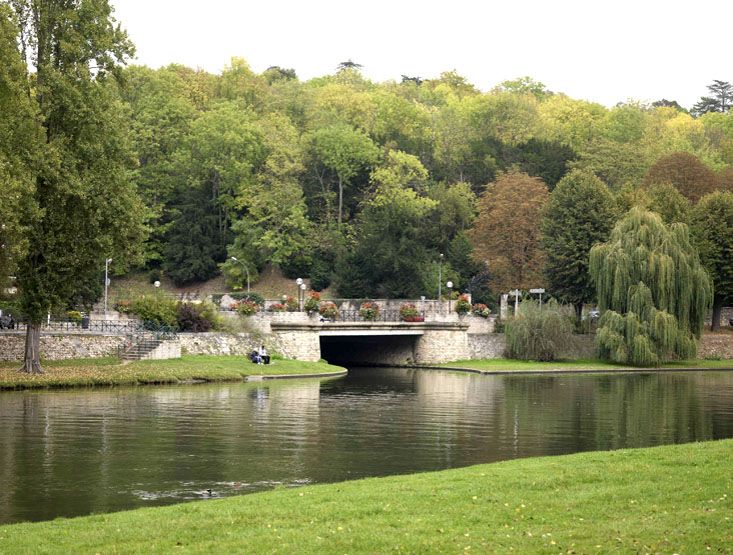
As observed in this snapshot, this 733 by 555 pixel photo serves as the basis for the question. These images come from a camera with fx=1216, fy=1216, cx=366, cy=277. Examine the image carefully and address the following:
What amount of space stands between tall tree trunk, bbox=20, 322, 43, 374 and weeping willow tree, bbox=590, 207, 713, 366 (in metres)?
33.8

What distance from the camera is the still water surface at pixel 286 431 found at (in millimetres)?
25234

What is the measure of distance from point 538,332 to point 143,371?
28.5 meters

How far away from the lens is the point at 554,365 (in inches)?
2808

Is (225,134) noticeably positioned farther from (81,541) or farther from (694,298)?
(81,541)

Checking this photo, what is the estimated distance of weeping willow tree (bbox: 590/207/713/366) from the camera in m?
69.6

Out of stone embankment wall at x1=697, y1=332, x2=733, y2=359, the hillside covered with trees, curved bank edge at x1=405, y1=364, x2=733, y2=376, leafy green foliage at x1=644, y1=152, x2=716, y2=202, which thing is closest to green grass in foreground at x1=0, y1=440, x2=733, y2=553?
the hillside covered with trees

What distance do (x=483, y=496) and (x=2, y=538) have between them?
25.0 ft

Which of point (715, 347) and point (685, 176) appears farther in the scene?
point (685, 176)

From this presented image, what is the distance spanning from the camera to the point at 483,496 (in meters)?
20.0

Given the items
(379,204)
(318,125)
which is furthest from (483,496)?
(318,125)

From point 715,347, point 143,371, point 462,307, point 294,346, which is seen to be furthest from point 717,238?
point 143,371

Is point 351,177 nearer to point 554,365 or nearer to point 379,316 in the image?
point 379,316

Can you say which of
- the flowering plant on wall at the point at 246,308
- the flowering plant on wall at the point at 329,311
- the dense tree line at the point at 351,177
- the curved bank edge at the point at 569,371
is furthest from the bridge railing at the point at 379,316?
the dense tree line at the point at 351,177

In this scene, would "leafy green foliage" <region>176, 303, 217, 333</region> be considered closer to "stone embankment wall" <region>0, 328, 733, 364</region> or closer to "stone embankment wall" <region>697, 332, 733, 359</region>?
"stone embankment wall" <region>0, 328, 733, 364</region>
